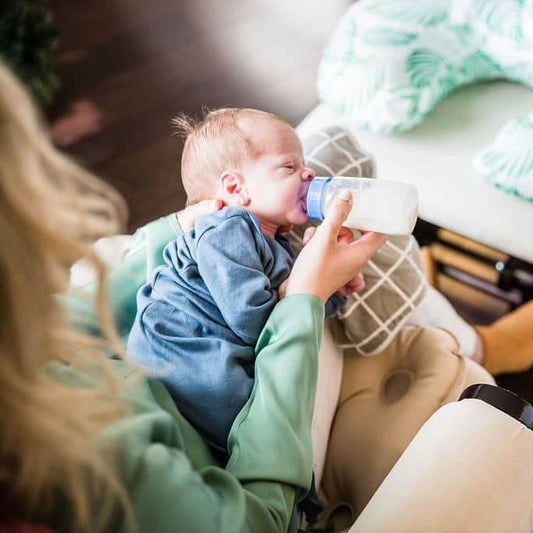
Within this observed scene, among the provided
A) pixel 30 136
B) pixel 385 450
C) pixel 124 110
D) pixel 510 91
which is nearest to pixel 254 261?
pixel 385 450

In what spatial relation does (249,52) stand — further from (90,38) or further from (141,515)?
(141,515)

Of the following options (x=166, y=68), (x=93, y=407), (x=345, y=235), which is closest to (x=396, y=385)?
(x=345, y=235)

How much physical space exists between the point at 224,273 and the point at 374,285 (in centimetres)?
34

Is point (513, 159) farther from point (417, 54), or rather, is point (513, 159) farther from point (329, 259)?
point (329, 259)

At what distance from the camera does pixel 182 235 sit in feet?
3.29

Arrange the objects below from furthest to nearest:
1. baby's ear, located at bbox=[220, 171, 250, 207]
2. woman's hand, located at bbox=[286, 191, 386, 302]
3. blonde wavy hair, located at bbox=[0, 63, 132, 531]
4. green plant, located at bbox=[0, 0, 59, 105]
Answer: green plant, located at bbox=[0, 0, 59, 105], baby's ear, located at bbox=[220, 171, 250, 207], woman's hand, located at bbox=[286, 191, 386, 302], blonde wavy hair, located at bbox=[0, 63, 132, 531]

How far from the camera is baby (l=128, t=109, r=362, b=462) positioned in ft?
2.82

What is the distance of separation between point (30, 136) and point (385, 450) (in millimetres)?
743

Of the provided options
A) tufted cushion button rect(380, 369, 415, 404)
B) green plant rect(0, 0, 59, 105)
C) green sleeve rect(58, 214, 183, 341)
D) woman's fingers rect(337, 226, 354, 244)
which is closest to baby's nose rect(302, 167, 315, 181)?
woman's fingers rect(337, 226, 354, 244)

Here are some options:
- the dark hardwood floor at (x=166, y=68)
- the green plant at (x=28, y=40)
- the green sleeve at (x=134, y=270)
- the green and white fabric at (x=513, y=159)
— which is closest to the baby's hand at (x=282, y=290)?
the green sleeve at (x=134, y=270)

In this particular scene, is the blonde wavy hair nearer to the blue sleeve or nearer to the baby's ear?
the blue sleeve

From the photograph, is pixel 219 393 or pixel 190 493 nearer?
pixel 190 493

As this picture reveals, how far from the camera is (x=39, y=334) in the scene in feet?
1.51

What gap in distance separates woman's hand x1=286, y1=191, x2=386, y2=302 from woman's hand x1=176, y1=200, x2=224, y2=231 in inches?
8.6
